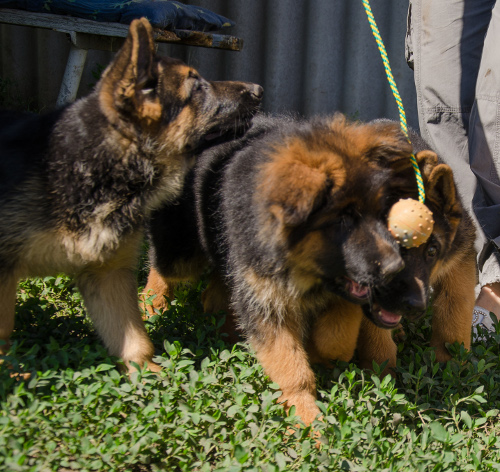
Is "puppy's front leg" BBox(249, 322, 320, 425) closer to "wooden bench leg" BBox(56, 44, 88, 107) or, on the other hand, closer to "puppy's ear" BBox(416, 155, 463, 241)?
"puppy's ear" BBox(416, 155, 463, 241)

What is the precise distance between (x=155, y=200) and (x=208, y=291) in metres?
1.08

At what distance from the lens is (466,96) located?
4.46 metres

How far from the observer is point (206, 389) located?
3070mm

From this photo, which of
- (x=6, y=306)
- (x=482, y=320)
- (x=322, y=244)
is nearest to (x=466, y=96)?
(x=482, y=320)

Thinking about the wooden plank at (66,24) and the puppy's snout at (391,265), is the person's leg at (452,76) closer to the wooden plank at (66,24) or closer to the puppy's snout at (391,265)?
the puppy's snout at (391,265)

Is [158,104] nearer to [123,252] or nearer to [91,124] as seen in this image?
[91,124]

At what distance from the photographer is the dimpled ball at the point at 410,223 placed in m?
2.82

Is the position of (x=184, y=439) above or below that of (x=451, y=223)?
below

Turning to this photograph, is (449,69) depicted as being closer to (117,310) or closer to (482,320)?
(482,320)

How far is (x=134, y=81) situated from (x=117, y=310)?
3.93 ft

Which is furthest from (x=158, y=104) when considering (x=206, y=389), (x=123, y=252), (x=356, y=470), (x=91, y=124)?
(x=356, y=470)

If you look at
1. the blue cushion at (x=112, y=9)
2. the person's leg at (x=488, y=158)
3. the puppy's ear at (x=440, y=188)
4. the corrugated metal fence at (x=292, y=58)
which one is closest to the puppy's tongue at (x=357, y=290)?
the puppy's ear at (x=440, y=188)

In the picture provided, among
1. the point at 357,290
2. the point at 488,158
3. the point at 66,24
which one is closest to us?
the point at 357,290

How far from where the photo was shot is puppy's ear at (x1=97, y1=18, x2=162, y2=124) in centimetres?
313
